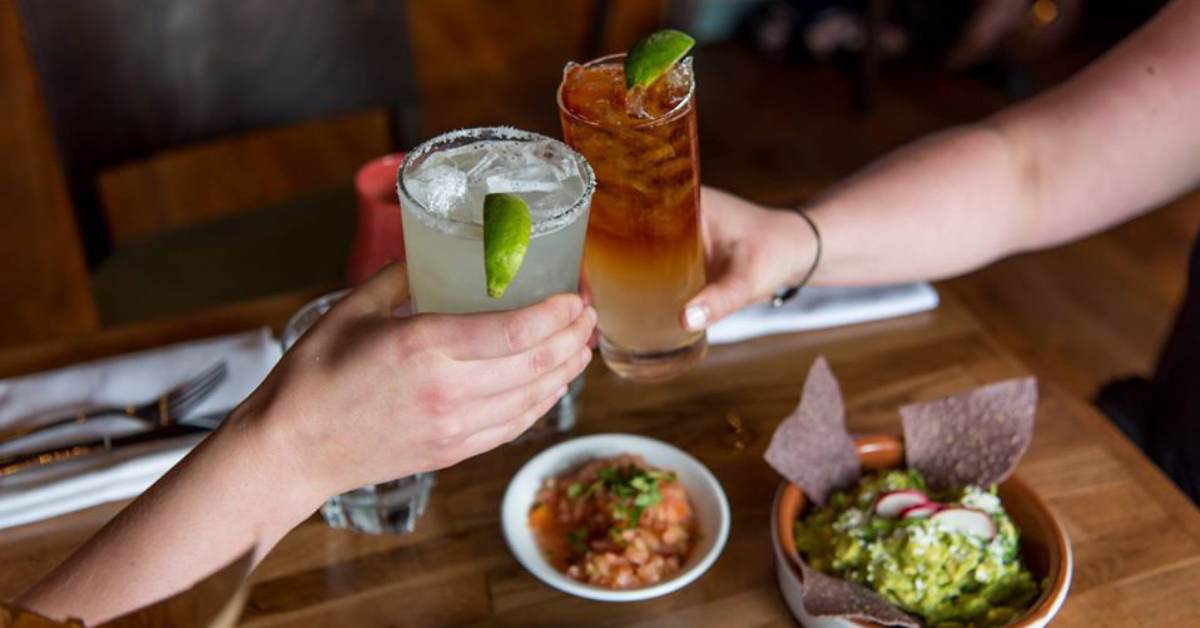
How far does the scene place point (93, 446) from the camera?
123cm

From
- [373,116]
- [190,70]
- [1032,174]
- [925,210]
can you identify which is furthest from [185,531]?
[373,116]

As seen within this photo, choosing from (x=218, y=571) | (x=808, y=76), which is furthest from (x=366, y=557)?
(x=808, y=76)

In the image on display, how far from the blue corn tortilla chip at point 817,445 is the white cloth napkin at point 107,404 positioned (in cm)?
62

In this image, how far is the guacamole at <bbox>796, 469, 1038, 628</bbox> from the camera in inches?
40.1

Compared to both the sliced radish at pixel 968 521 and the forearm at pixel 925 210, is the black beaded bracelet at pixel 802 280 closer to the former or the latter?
the forearm at pixel 925 210

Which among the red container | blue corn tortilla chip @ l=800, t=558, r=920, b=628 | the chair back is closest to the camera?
blue corn tortilla chip @ l=800, t=558, r=920, b=628

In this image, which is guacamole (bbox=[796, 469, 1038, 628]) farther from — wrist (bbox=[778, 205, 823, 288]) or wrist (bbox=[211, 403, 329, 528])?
wrist (bbox=[211, 403, 329, 528])

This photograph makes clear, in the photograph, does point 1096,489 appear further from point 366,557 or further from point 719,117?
point 719,117

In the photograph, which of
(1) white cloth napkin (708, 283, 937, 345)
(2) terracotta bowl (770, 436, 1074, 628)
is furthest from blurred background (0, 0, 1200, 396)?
(2) terracotta bowl (770, 436, 1074, 628)

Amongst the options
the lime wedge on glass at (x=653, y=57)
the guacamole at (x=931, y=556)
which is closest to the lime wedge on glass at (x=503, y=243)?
the lime wedge on glass at (x=653, y=57)

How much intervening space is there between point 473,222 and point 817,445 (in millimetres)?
458

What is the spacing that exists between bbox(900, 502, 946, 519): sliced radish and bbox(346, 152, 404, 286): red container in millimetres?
620

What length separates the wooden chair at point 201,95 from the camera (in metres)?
1.80

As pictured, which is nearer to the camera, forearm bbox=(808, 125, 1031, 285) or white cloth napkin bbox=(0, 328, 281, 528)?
white cloth napkin bbox=(0, 328, 281, 528)
